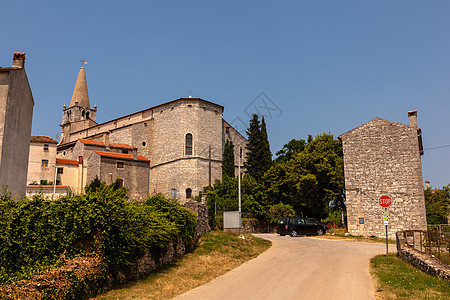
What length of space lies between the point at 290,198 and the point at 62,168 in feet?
103

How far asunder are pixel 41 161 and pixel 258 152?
29.9 meters

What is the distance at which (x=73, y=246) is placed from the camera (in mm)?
9625

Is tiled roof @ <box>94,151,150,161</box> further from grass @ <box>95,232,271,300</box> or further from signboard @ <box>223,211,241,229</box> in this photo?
grass @ <box>95,232,271,300</box>

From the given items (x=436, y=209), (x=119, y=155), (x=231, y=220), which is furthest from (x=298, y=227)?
(x=119, y=155)

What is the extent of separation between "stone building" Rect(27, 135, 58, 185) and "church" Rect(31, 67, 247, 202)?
1.04m

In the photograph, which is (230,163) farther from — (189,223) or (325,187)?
(189,223)

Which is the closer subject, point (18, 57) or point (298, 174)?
point (18, 57)

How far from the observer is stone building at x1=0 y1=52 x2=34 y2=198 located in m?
15.8

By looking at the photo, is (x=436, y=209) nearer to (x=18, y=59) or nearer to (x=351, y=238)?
(x=351, y=238)

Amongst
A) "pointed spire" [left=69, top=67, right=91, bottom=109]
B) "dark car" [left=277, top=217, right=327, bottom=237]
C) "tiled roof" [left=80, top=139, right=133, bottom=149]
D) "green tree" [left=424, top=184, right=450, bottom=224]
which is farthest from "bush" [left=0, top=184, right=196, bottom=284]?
"pointed spire" [left=69, top=67, right=91, bottom=109]

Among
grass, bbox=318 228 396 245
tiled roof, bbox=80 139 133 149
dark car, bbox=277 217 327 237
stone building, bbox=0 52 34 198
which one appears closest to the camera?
stone building, bbox=0 52 34 198

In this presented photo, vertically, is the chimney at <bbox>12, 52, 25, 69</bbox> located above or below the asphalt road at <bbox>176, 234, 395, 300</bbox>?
above

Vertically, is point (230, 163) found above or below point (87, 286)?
above

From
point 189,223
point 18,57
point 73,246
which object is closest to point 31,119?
point 18,57
